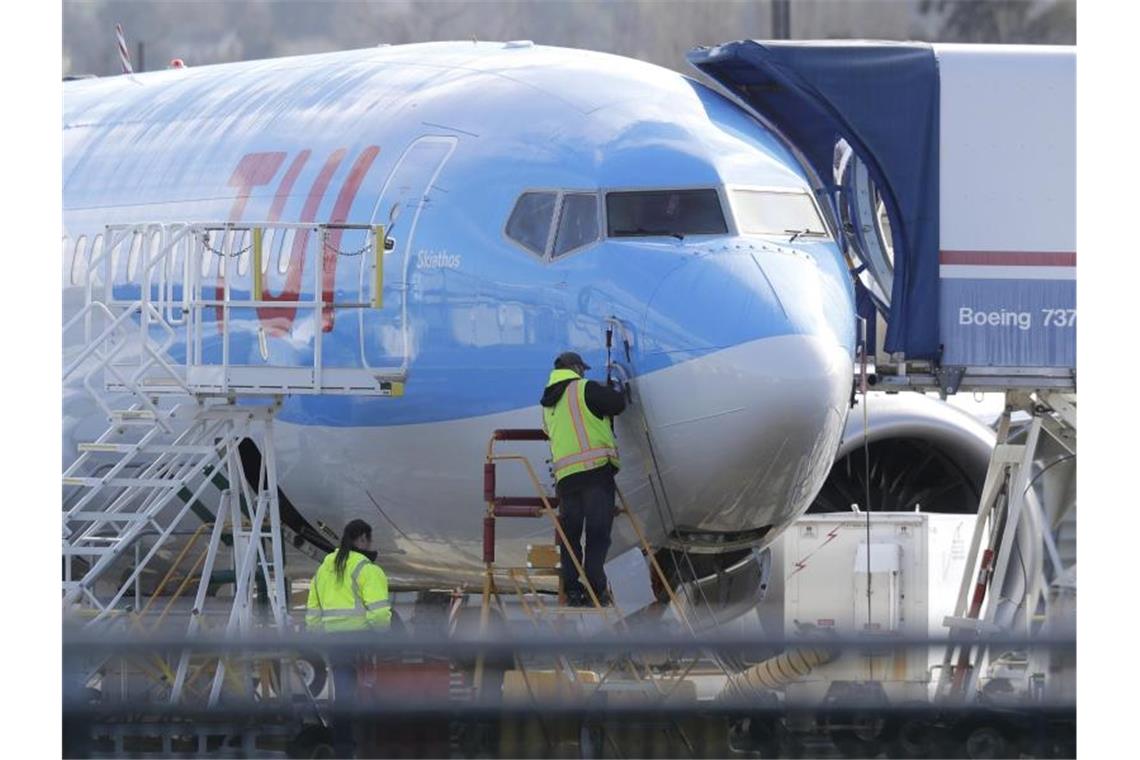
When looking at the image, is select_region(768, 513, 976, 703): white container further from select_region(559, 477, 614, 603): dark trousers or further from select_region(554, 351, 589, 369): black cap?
select_region(554, 351, 589, 369): black cap

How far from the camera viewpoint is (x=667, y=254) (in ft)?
44.1

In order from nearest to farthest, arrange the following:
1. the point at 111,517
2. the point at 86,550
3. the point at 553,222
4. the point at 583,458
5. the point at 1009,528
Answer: the point at 583,458 < the point at 553,222 < the point at 111,517 < the point at 86,550 < the point at 1009,528

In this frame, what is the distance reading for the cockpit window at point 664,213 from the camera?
44.8 ft

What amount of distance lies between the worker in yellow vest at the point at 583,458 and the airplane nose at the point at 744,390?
1.12 feet

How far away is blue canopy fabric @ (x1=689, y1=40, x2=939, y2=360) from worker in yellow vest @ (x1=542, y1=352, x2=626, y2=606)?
2970 millimetres

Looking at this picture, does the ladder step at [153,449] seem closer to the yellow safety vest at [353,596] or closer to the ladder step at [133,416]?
the ladder step at [133,416]

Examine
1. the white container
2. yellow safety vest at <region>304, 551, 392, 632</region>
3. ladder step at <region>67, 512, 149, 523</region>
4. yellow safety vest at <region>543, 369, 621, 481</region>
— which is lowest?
the white container

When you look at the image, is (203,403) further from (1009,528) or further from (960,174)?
(1009,528)

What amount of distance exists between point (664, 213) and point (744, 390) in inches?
50.6

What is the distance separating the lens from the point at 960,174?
605 inches

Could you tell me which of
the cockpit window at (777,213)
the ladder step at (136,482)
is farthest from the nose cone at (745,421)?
the ladder step at (136,482)

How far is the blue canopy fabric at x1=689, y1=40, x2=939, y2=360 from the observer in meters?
15.3

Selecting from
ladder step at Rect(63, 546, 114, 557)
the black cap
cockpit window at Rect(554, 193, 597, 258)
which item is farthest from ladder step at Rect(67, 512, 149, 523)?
cockpit window at Rect(554, 193, 597, 258)

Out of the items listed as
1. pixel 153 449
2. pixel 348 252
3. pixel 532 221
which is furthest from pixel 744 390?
pixel 153 449
